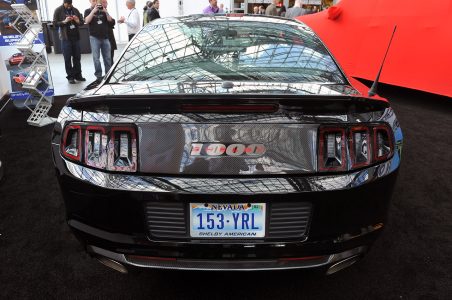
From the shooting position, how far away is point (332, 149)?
4.99 ft

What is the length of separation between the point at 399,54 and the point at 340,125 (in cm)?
524

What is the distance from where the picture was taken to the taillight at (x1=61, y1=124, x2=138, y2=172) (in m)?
1.50

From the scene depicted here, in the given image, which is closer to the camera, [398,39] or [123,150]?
[123,150]

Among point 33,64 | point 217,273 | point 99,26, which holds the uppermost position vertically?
point 99,26

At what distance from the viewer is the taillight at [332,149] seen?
1507 millimetres

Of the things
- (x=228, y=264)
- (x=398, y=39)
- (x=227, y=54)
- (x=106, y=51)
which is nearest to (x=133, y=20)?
(x=106, y=51)

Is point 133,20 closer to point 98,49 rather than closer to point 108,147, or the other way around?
point 98,49

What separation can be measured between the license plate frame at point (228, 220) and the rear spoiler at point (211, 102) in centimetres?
39

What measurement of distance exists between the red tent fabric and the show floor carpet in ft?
8.97

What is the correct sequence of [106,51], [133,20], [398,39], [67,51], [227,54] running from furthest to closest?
[133,20], [106,51], [67,51], [398,39], [227,54]

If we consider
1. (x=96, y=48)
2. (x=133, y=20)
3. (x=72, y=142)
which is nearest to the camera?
(x=72, y=142)

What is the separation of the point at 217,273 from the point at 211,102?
→ 1027 millimetres

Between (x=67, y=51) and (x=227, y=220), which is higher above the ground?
(x=227, y=220)

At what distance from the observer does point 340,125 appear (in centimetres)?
152
